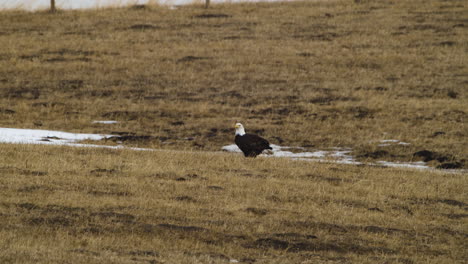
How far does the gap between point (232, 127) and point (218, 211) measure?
1310cm

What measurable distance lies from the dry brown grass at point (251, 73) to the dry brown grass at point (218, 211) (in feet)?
17.8

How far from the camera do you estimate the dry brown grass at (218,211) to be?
1010 centimetres

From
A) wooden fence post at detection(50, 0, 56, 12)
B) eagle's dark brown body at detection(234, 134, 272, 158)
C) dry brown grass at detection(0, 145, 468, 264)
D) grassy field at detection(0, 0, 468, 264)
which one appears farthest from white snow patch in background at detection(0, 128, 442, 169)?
wooden fence post at detection(50, 0, 56, 12)

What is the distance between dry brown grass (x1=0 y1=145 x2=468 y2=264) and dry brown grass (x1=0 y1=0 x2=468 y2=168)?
5439 millimetres

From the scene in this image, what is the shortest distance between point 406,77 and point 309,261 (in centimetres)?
2368

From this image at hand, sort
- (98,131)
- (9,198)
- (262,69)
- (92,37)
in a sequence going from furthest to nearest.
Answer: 1. (92,37)
2. (262,69)
3. (98,131)
4. (9,198)

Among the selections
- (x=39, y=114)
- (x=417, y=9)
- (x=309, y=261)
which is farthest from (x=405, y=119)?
(x=417, y=9)

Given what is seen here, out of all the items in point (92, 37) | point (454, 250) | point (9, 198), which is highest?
point (92, 37)

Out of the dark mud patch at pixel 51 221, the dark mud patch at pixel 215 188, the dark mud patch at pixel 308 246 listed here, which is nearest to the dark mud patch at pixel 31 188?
the dark mud patch at pixel 51 221

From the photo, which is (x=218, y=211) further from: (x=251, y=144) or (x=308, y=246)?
(x=251, y=144)

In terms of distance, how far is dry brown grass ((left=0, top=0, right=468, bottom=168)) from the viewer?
2527 cm

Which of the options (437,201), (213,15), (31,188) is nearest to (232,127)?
(437,201)

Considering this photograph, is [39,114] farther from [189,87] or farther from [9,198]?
[9,198]

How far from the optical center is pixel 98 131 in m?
24.7
